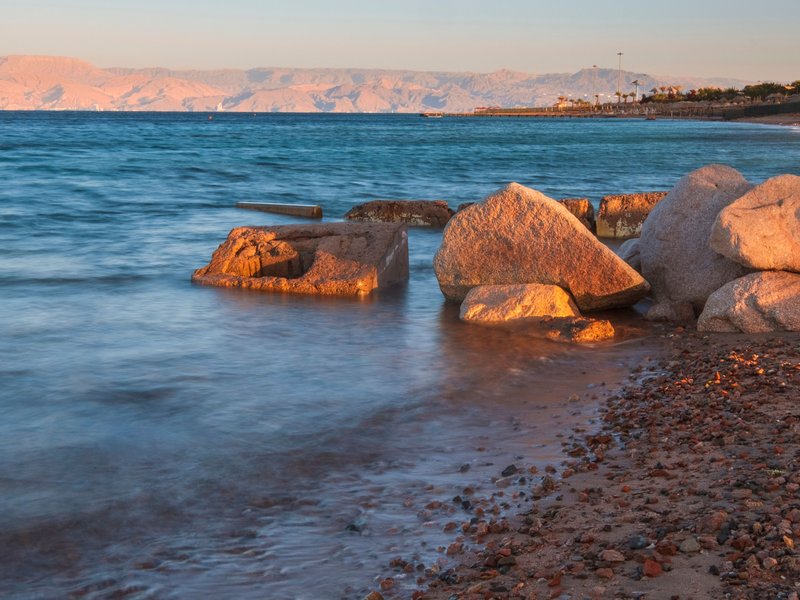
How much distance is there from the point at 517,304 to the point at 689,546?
19.0 ft

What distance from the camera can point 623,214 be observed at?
16547 millimetres

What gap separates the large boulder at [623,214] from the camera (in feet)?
54.1

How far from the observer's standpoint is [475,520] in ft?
16.5

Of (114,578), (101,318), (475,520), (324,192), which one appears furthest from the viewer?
(324,192)

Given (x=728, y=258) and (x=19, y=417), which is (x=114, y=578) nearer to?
(x=19, y=417)

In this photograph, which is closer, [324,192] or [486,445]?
[486,445]

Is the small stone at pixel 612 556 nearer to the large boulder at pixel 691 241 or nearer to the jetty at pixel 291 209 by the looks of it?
the large boulder at pixel 691 241

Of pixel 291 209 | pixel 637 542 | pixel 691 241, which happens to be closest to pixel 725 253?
pixel 691 241

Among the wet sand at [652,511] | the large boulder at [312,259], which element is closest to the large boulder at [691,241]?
the wet sand at [652,511]

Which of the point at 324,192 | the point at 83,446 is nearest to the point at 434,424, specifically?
the point at 83,446

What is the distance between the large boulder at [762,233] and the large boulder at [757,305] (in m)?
0.16

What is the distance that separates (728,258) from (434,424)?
4583 millimetres

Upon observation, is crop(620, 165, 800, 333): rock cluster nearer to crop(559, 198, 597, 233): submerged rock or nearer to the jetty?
crop(559, 198, 597, 233): submerged rock

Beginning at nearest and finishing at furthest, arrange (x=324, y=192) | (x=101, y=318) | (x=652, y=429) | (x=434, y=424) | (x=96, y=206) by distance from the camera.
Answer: (x=652, y=429) < (x=434, y=424) < (x=101, y=318) < (x=96, y=206) < (x=324, y=192)
